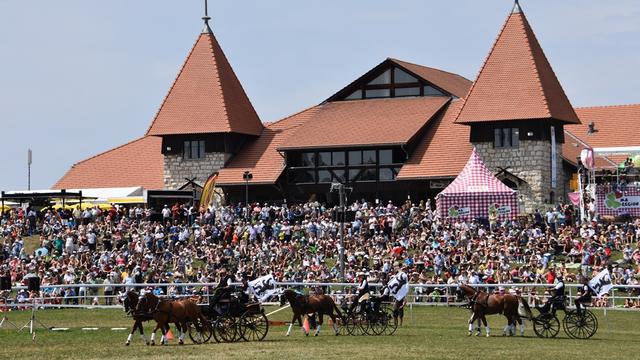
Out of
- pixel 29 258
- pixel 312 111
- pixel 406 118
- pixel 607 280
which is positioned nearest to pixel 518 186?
pixel 406 118

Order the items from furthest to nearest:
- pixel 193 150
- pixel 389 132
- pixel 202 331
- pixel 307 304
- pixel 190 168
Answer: pixel 193 150 < pixel 190 168 < pixel 389 132 < pixel 307 304 < pixel 202 331

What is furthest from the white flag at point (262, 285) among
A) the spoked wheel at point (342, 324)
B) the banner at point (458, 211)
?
the banner at point (458, 211)

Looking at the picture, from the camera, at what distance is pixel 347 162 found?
70125mm

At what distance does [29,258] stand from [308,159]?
57.9 feet

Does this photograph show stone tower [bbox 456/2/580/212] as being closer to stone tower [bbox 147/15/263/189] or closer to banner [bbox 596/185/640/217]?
banner [bbox 596/185/640/217]

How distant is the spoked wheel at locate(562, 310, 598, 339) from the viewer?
34.8 m

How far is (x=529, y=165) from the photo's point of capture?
66062mm

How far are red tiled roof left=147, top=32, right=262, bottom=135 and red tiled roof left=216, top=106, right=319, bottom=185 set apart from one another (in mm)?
907

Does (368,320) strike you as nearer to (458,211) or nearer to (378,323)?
(378,323)

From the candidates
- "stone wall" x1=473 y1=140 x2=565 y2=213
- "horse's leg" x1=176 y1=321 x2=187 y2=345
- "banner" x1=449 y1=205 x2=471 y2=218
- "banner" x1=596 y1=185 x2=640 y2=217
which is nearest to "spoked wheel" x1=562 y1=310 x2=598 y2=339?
"horse's leg" x1=176 y1=321 x2=187 y2=345

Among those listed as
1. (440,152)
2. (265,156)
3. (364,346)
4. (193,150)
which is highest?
(193,150)

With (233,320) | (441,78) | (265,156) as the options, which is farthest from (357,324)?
(441,78)

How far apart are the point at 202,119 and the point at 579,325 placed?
42010mm

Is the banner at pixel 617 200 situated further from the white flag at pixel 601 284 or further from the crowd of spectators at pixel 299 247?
the white flag at pixel 601 284
